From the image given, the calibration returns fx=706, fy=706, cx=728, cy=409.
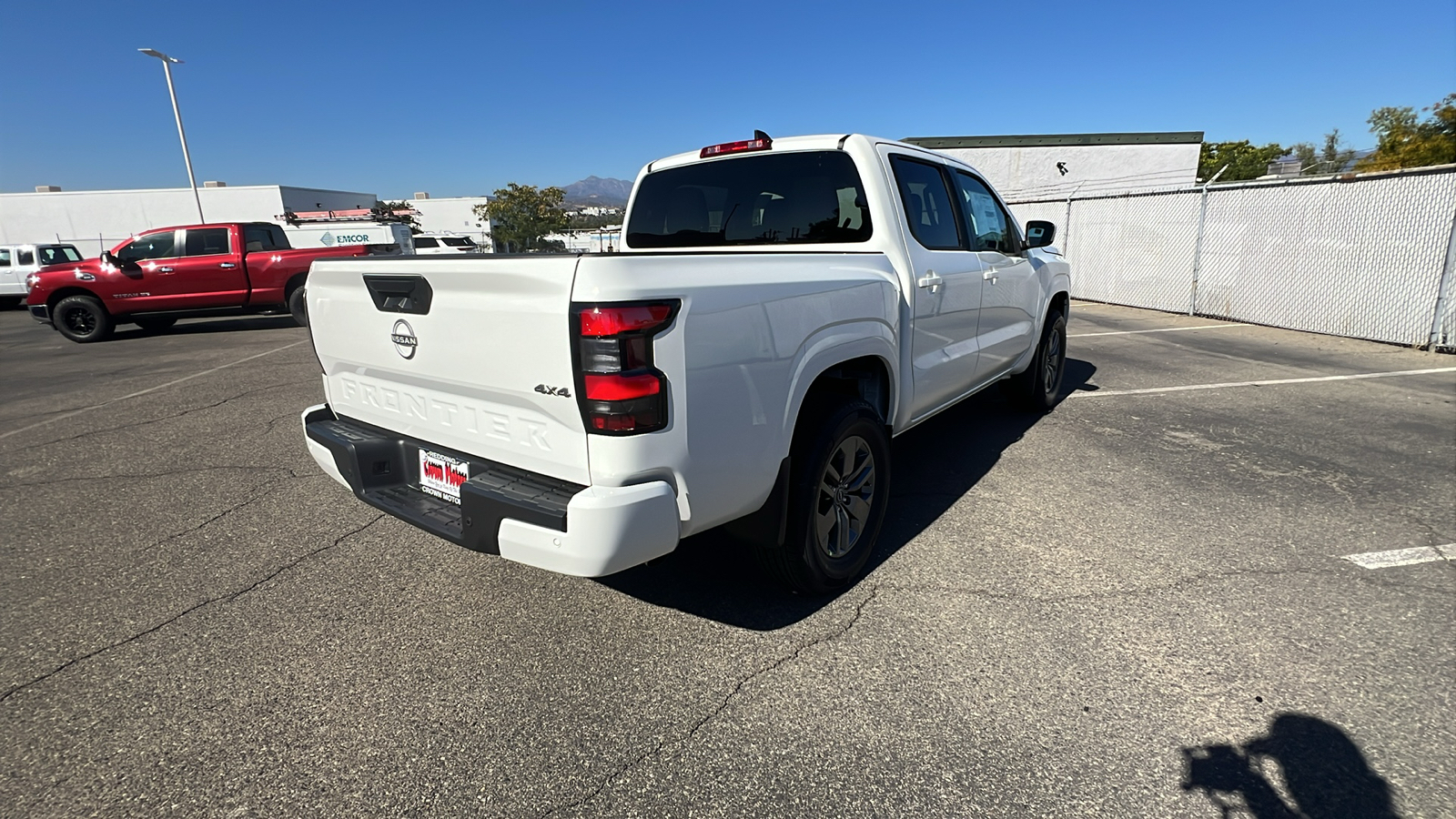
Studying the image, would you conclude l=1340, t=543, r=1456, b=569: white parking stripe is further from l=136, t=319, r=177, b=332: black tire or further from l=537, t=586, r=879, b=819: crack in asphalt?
l=136, t=319, r=177, b=332: black tire

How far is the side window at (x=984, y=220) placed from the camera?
14.3 ft

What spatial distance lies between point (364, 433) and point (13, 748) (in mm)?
1389

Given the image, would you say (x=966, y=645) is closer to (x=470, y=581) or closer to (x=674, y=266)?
(x=674, y=266)

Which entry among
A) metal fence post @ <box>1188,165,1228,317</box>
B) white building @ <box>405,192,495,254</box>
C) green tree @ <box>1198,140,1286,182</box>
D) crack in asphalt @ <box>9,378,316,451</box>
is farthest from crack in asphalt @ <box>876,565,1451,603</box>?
green tree @ <box>1198,140,1286,182</box>

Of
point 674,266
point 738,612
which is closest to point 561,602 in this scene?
point 738,612

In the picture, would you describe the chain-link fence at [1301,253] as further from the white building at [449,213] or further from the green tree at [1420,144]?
the white building at [449,213]

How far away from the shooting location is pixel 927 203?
390 centimetres

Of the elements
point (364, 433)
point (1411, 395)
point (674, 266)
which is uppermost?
point (674, 266)

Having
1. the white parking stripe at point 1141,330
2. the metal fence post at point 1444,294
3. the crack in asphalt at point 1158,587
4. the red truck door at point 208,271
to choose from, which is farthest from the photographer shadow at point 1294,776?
the red truck door at point 208,271

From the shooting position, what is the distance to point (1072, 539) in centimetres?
351

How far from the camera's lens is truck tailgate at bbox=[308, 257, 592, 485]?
2105mm

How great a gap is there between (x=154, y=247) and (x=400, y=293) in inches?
529

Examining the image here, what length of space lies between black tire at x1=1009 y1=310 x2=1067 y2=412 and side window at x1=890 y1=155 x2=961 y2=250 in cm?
201

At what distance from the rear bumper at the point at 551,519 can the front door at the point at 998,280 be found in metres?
2.90
